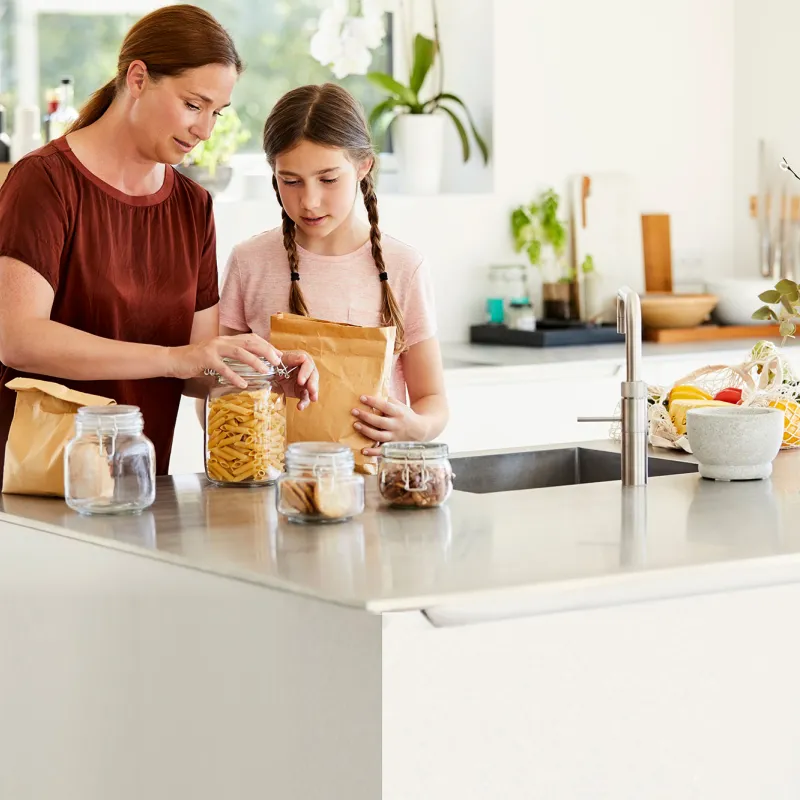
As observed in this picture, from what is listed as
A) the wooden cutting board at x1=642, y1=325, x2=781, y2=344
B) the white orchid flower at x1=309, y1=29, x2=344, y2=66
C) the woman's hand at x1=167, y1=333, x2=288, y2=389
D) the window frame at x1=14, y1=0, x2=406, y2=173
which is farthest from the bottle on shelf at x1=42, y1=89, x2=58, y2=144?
the woman's hand at x1=167, y1=333, x2=288, y2=389

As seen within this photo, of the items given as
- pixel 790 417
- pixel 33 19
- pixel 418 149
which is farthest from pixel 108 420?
pixel 418 149

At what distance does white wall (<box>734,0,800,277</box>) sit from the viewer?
4559mm

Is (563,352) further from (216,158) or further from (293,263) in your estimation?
(293,263)

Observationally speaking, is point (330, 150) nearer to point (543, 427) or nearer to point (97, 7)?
point (543, 427)

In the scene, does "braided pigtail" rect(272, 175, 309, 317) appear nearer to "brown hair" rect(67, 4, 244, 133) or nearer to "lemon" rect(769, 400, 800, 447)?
"brown hair" rect(67, 4, 244, 133)

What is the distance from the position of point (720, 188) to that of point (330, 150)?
286cm

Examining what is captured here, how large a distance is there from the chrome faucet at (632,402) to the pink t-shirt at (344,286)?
46 centimetres

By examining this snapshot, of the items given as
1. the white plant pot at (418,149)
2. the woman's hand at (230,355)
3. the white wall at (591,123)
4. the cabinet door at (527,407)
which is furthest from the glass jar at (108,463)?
the white plant pot at (418,149)

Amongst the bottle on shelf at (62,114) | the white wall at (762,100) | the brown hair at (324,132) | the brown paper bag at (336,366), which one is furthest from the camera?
the white wall at (762,100)

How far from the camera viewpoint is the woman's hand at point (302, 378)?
2.02 metres

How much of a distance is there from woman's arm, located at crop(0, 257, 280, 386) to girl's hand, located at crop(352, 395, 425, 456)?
23 cm

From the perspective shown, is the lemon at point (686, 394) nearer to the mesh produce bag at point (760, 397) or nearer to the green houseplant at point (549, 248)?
the mesh produce bag at point (760, 397)

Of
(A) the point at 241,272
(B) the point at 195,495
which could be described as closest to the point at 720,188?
(A) the point at 241,272

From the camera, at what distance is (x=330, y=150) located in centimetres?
221
